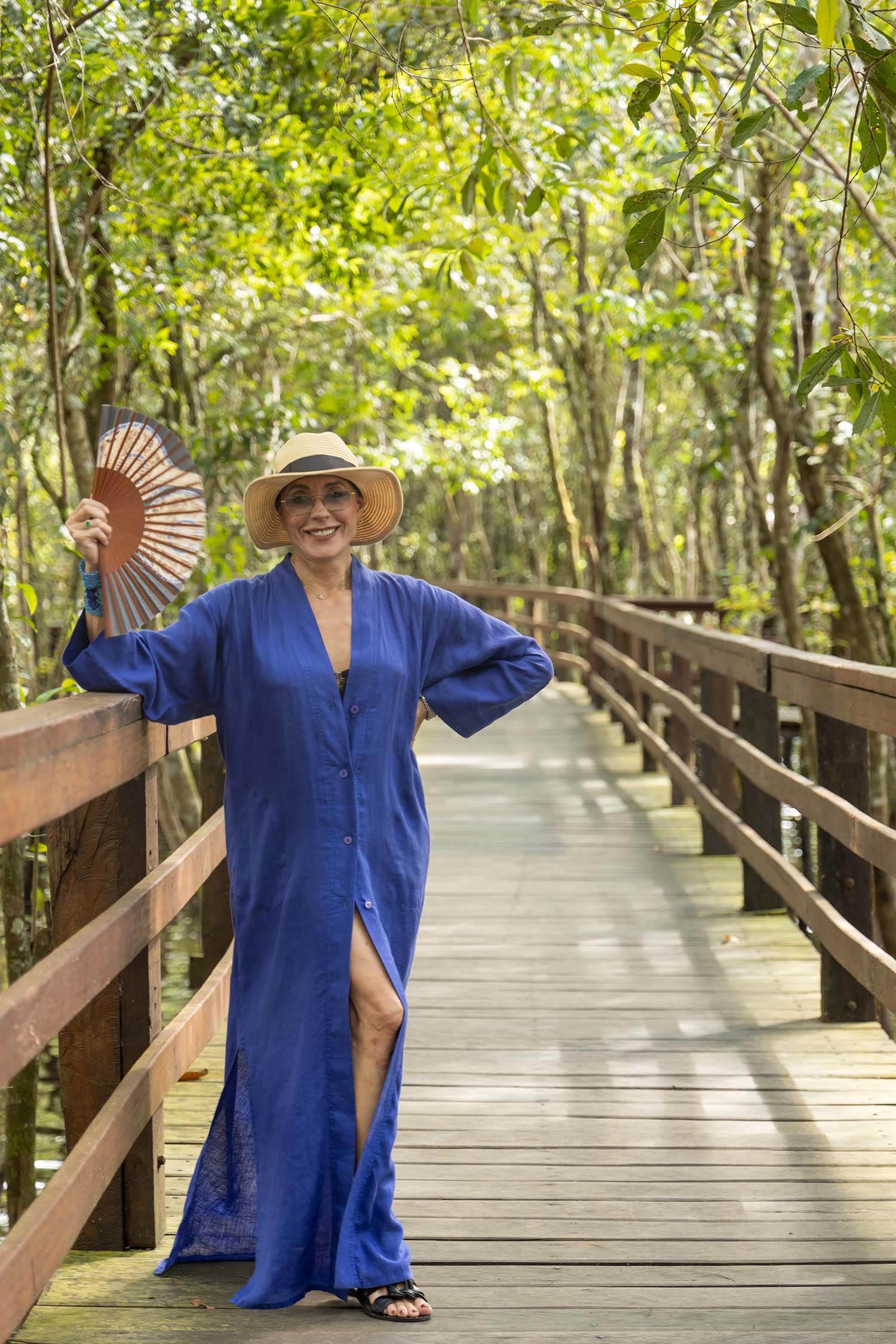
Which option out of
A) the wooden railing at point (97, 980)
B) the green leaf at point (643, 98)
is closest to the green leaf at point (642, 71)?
the green leaf at point (643, 98)

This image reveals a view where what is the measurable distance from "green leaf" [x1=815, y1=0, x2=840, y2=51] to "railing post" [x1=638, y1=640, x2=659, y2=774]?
22.9 feet

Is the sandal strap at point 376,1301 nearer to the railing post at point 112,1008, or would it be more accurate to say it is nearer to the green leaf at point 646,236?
the railing post at point 112,1008

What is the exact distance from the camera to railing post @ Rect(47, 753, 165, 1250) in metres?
2.99

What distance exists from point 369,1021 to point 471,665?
0.81m

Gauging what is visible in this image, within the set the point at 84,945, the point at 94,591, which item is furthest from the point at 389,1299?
the point at 94,591

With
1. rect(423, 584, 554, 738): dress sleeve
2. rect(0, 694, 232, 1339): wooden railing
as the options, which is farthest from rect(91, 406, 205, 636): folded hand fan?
rect(423, 584, 554, 738): dress sleeve

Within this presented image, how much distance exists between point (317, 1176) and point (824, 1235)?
3.84 feet

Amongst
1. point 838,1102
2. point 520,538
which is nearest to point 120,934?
point 838,1102

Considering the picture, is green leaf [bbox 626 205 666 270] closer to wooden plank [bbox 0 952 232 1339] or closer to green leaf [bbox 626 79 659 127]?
green leaf [bbox 626 79 659 127]

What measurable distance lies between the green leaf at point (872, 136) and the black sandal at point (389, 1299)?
236cm

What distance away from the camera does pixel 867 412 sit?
332cm

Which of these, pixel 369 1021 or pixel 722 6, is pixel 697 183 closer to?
pixel 722 6

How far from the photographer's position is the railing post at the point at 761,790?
5.88 m

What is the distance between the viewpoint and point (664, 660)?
28203mm
